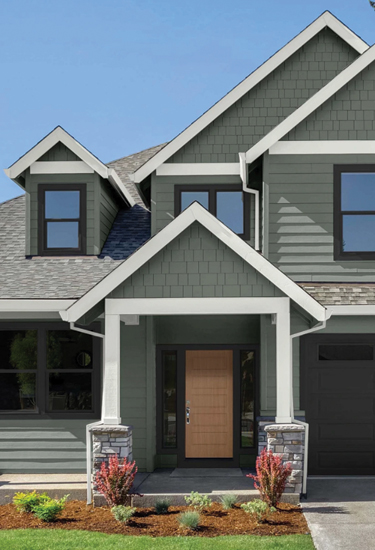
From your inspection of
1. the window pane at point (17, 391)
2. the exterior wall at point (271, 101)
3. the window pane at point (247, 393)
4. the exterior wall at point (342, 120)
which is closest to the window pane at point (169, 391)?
the window pane at point (247, 393)

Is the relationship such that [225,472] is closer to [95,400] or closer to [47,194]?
[95,400]

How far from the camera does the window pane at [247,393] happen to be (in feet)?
39.7

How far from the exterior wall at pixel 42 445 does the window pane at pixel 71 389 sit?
308 millimetres

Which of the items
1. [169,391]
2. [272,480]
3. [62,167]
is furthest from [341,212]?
[62,167]

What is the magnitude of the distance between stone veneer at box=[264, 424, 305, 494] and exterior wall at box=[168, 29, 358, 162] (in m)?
5.31

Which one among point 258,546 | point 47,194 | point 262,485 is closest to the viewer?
point 258,546

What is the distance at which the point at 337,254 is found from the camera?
449 inches

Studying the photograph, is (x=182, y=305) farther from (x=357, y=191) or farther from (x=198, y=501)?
(x=357, y=191)

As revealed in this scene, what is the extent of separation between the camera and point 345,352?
38.1ft

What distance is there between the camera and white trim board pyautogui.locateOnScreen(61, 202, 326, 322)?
31.8 feet

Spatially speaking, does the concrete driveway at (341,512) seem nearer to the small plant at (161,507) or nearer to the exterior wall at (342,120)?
the small plant at (161,507)

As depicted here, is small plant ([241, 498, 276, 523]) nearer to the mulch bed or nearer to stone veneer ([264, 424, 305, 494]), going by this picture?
the mulch bed

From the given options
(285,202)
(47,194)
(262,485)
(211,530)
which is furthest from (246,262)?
(47,194)

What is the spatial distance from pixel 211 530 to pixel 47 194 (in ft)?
23.6
